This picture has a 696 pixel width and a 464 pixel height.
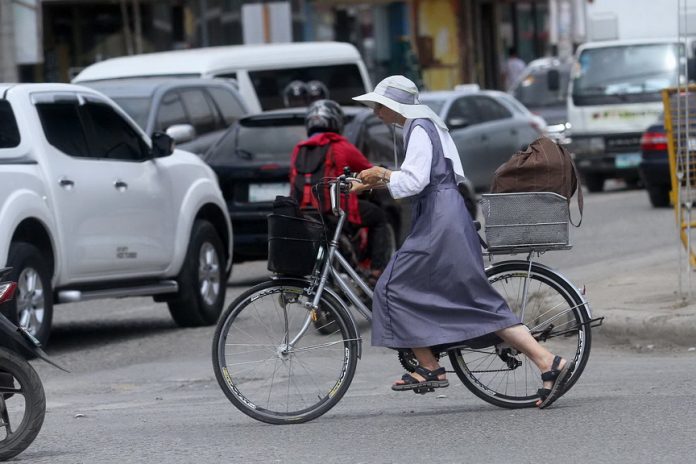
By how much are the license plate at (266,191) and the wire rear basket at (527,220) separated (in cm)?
669

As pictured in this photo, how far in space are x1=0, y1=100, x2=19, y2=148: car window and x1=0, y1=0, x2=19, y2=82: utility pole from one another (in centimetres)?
928

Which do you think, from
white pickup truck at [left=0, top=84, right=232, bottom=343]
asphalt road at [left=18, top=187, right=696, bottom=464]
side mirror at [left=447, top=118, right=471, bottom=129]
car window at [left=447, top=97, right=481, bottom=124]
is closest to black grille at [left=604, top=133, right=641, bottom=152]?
car window at [left=447, top=97, right=481, bottom=124]

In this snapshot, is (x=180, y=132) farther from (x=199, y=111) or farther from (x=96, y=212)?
(x=199, y=111)

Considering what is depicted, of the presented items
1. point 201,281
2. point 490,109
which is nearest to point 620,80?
point 490,109

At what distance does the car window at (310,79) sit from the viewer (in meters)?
20.0

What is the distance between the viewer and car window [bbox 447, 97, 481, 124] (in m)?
23.4

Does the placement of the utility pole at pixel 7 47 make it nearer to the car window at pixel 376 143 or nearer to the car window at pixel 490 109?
the car window at pixel 376 143

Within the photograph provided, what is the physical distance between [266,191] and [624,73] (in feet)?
37.0

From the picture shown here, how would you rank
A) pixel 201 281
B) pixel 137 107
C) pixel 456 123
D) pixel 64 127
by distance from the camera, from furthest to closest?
1. pixel 456 123
2. pixel 137 107
3. pixel 201 281
4. pixel 64 127

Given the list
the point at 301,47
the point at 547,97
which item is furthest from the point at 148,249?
the point at 547,97

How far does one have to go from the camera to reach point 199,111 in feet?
53.6

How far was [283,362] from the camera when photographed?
25.6ft

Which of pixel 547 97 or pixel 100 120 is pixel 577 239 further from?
pixel 547 97

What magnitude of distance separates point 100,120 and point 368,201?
6.58 ft
